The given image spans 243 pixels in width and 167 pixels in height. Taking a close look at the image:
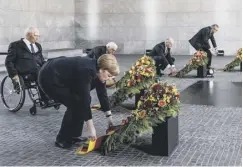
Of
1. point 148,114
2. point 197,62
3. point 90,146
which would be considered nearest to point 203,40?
point 197,62

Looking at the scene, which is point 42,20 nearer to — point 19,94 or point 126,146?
point 19,94

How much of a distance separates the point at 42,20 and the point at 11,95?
13.6m

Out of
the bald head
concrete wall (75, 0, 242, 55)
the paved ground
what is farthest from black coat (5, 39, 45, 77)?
concrete wall (75, 0, 242, 55)

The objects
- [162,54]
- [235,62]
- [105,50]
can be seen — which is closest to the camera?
[105,50]

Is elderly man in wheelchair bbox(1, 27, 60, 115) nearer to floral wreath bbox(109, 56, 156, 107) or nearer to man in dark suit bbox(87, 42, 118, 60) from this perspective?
floral wreath bbox(109, 56, 156, 107)

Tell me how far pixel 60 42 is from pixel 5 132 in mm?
16669

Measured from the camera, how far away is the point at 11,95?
27.1 feet

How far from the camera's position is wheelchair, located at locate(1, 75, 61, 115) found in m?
7.62

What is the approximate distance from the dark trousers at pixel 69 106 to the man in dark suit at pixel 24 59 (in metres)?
2.04

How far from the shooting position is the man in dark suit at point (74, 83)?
485 cm

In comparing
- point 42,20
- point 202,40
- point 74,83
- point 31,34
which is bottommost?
point 74,83

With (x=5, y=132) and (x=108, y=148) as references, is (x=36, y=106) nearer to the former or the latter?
(x=5, y=132)

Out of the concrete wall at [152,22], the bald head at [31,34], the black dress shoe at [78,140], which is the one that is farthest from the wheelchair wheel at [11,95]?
the concrete wall at [152,22]

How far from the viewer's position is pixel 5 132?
6488 millimetres
